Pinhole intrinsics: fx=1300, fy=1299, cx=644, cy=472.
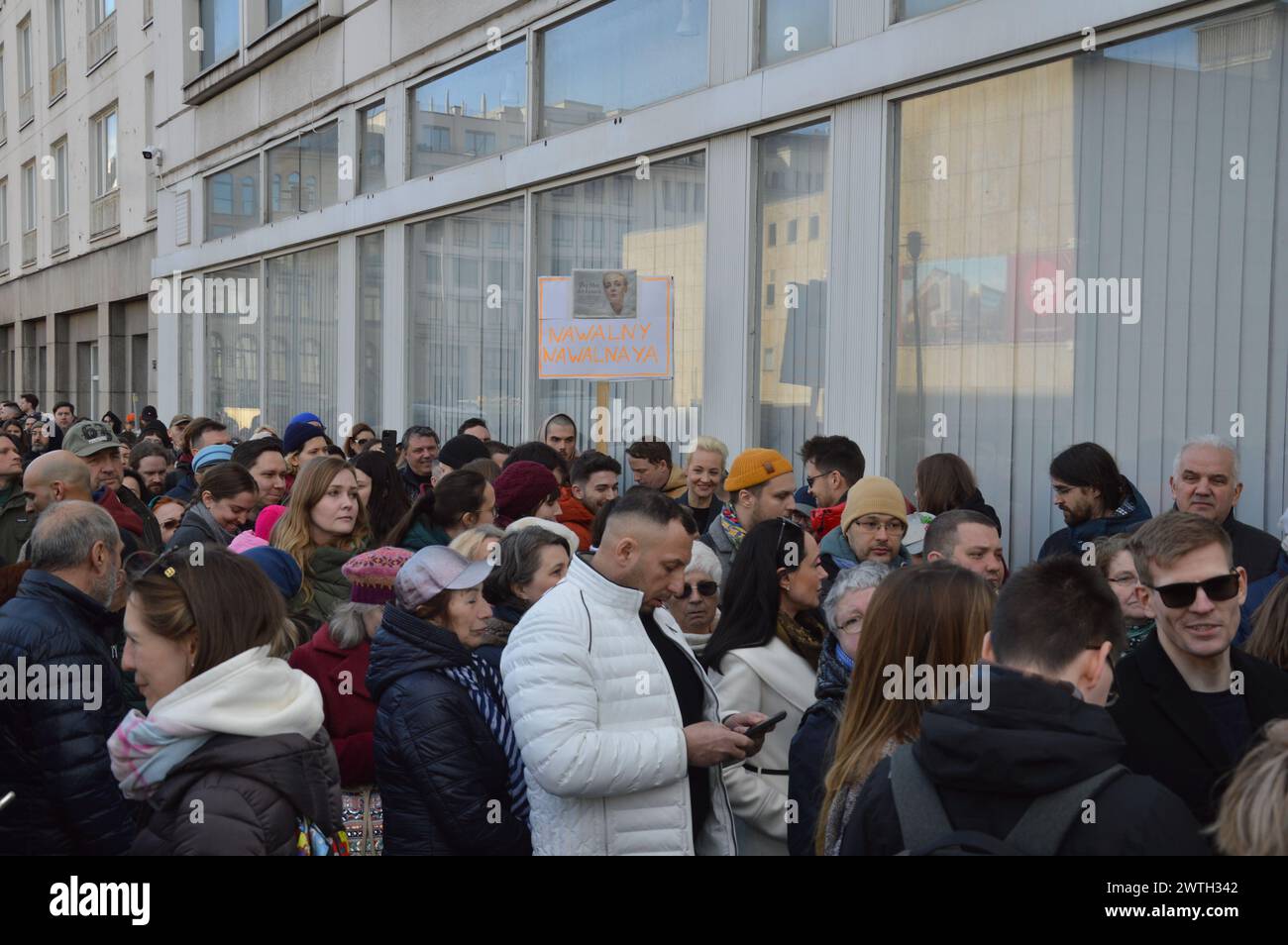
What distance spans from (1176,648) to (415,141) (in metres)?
13.8

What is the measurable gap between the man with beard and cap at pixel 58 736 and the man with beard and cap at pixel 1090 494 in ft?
14.3

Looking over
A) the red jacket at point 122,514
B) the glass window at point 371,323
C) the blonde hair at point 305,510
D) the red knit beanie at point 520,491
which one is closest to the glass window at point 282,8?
the glass window at point 371,323

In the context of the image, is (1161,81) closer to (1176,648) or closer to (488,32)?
(1176,648)

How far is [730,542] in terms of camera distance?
21.8ft

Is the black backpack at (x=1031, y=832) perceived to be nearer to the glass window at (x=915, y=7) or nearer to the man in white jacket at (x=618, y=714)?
the man in white jacket at (x=618, y=714)

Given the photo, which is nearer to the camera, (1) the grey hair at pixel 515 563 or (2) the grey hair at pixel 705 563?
(1) the grey hair at pixel 515 563

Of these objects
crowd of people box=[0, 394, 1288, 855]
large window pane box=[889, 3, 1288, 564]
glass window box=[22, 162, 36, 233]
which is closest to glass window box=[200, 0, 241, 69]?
large window pane box=[889, 3, 1288, 564]

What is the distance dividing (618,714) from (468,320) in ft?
38.3

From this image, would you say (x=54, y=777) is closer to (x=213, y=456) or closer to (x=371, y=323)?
(x=213, y=456)

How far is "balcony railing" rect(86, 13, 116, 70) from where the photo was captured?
2842cm

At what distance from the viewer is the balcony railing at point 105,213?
28.4 meters

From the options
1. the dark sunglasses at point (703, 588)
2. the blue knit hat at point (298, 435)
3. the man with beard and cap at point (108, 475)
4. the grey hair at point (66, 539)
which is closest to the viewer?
the grey hair at point (66, 539)

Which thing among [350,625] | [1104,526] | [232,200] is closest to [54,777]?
[350,625]

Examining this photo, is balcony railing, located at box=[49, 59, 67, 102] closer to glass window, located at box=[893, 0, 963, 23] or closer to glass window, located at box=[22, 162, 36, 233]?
glass window, located at box=[22, 162, 36, 233]
